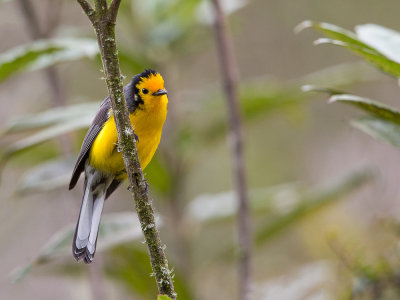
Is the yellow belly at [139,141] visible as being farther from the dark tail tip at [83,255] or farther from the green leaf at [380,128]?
the green leaf at [380,128]

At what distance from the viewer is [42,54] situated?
2443mm

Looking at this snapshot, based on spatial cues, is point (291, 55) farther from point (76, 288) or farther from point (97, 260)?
point (97, 260)

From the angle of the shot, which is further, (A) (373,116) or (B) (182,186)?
(B) (182,186)

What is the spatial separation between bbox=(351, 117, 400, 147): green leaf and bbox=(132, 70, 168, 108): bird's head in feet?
3.96

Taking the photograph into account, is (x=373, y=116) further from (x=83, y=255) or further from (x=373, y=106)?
(x=83, y=255)

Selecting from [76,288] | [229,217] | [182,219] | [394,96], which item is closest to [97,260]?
[182,219]

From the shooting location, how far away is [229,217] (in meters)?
3.34

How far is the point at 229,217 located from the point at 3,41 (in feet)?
9.80

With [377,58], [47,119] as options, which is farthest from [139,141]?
[377,58]

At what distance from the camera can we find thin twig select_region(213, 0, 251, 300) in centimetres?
271

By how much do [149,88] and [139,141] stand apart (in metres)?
0.28

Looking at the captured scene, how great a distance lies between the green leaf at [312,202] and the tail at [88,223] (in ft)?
3.25

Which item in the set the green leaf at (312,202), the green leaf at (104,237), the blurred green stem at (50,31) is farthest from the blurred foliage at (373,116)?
the blurred green stem at (50,31)

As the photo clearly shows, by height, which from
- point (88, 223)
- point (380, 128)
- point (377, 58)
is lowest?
point (88, 223)
